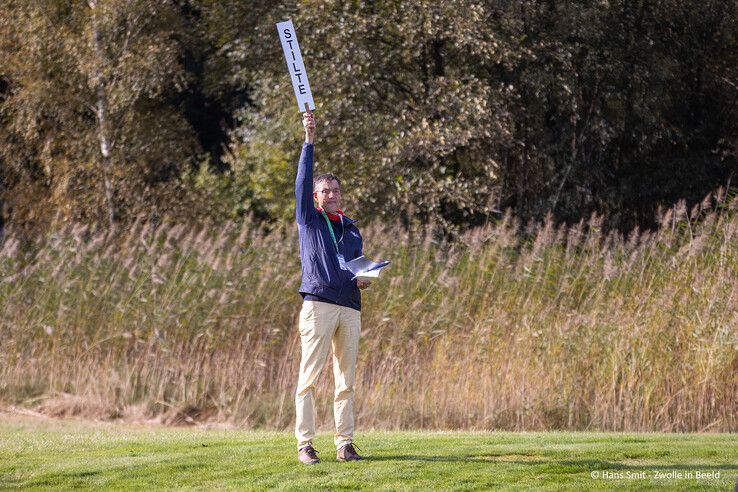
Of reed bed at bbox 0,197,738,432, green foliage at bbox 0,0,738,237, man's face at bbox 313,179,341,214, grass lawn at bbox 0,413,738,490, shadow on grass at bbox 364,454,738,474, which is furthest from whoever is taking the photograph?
green foliage at bbox 0,0,738,237

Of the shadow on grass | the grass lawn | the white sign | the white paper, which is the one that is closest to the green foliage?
the grass lawn

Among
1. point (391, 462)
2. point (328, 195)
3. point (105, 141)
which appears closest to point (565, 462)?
point (391, 462)

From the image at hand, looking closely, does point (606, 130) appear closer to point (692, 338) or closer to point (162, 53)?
point (162, 53)

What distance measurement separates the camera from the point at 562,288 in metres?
13.7

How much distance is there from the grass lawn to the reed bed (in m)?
1.35

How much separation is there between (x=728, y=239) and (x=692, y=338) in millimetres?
1811

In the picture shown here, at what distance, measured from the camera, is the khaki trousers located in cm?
791

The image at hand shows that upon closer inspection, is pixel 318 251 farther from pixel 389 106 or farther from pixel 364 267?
pixel 389 106

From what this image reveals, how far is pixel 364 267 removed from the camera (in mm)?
7703

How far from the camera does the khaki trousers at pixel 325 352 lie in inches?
311

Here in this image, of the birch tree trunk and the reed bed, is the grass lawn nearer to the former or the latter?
the reed bed

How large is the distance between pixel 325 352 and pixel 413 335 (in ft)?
18.5

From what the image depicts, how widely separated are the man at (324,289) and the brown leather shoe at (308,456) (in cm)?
2

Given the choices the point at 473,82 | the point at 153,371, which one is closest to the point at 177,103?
the point at 473,82
